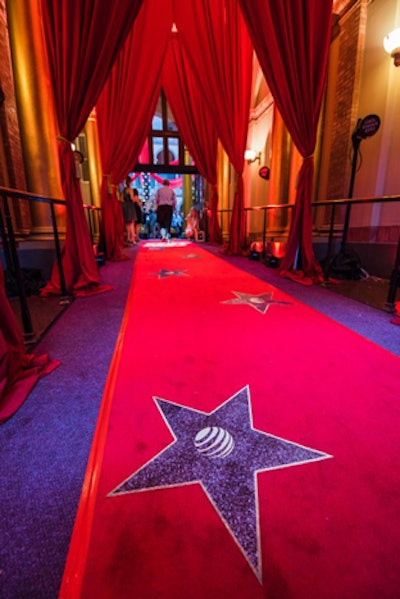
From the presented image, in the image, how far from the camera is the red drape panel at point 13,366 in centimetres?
107

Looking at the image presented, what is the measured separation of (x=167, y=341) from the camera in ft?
5.08

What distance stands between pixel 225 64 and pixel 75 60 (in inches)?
134

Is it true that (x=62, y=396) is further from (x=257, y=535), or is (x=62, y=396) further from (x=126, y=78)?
(x=126, y=78)

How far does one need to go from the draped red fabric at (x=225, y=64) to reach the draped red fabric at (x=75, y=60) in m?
2.61

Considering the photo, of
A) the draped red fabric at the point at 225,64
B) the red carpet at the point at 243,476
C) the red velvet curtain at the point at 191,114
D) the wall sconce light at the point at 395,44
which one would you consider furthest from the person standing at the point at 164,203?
the red carpet at the point at 243,476

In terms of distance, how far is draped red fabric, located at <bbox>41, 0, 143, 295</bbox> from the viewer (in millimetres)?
2232

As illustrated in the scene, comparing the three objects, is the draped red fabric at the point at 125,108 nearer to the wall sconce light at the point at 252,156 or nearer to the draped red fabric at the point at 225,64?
the draped red fabric at the point at 225,64

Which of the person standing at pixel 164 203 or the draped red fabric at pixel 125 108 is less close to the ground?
the draped red fabric at pixel 125 108

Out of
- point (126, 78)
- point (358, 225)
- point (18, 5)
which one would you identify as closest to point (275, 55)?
point (358, 225)

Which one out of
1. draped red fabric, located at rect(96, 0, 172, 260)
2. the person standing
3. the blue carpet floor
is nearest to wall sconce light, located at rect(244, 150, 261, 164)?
the person standing

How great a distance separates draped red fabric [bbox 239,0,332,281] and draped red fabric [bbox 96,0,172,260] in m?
2.45

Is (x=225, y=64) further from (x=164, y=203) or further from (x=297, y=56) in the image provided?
(x=164, y=203)

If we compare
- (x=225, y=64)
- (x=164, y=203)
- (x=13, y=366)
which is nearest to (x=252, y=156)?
(x=164, y=203)

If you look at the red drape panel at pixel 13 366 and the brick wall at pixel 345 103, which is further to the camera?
the brick wall at pixel 345 103
